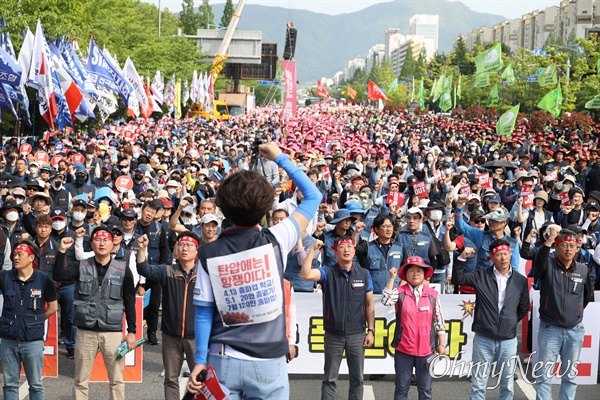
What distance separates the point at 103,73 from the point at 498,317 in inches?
717

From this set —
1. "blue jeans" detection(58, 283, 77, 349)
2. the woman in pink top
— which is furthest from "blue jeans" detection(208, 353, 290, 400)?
"blue jeans" detection(58, 283, 77, 349)

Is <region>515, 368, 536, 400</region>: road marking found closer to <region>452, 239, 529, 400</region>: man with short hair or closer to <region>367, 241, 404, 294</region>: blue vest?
<region>452, 239, 529, 400</region>: man with short hair

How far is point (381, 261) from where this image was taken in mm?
9062

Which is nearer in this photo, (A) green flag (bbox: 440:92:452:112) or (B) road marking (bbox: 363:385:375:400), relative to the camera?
(B) road marking (bbox: 363:385:375:400)

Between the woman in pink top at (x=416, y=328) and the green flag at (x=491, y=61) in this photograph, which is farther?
the green flag at (x=491, y=61)

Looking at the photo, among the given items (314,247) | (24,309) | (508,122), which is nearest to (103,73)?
(508,122)

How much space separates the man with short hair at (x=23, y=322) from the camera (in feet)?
23.2

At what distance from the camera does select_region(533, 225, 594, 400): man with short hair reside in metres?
7.55

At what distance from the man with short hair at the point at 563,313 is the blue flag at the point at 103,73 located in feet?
57.0

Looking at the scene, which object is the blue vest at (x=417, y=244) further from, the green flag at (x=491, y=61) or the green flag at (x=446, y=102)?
the green flag at (x=446, y=102)

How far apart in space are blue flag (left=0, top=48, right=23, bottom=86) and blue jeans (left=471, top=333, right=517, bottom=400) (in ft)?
45.1

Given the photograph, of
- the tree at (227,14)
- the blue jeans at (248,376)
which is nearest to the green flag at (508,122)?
the blue jeans at (248,376)

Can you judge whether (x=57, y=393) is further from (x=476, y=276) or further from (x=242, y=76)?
(x=242, y=76)

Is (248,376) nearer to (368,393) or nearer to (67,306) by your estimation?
(368,393)
